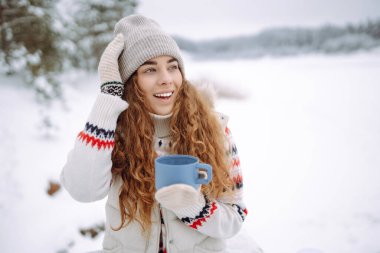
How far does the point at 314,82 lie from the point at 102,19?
659cm

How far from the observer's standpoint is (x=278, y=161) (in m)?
4.61

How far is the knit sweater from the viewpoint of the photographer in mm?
1152

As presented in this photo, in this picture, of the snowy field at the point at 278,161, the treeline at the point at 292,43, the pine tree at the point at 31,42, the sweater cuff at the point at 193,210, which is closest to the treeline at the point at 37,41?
the pine tree at the point at 31,42

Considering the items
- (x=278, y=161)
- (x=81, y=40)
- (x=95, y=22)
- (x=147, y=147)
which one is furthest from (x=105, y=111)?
(x=95, y=22)

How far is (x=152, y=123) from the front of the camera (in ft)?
4.67

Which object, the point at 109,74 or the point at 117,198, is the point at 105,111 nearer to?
the point at 109,74

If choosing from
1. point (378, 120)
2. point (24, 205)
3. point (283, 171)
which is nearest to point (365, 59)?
point (378, 120)

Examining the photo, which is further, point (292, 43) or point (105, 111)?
point (292, 43)

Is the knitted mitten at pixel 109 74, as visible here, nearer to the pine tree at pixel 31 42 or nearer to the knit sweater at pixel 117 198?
the knit sweater at pixel 117 198

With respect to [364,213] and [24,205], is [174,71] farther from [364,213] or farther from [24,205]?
[364,213]

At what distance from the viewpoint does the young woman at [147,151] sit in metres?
1.18

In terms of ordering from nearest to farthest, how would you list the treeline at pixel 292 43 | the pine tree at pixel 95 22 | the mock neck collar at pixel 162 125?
1. the mock neck collar at pixel 162 125
2. the treeline at pixel 292 43
3. the pine tree at pixel 95 22

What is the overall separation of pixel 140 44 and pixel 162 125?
0.43m

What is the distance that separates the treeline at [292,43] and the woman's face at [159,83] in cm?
553
